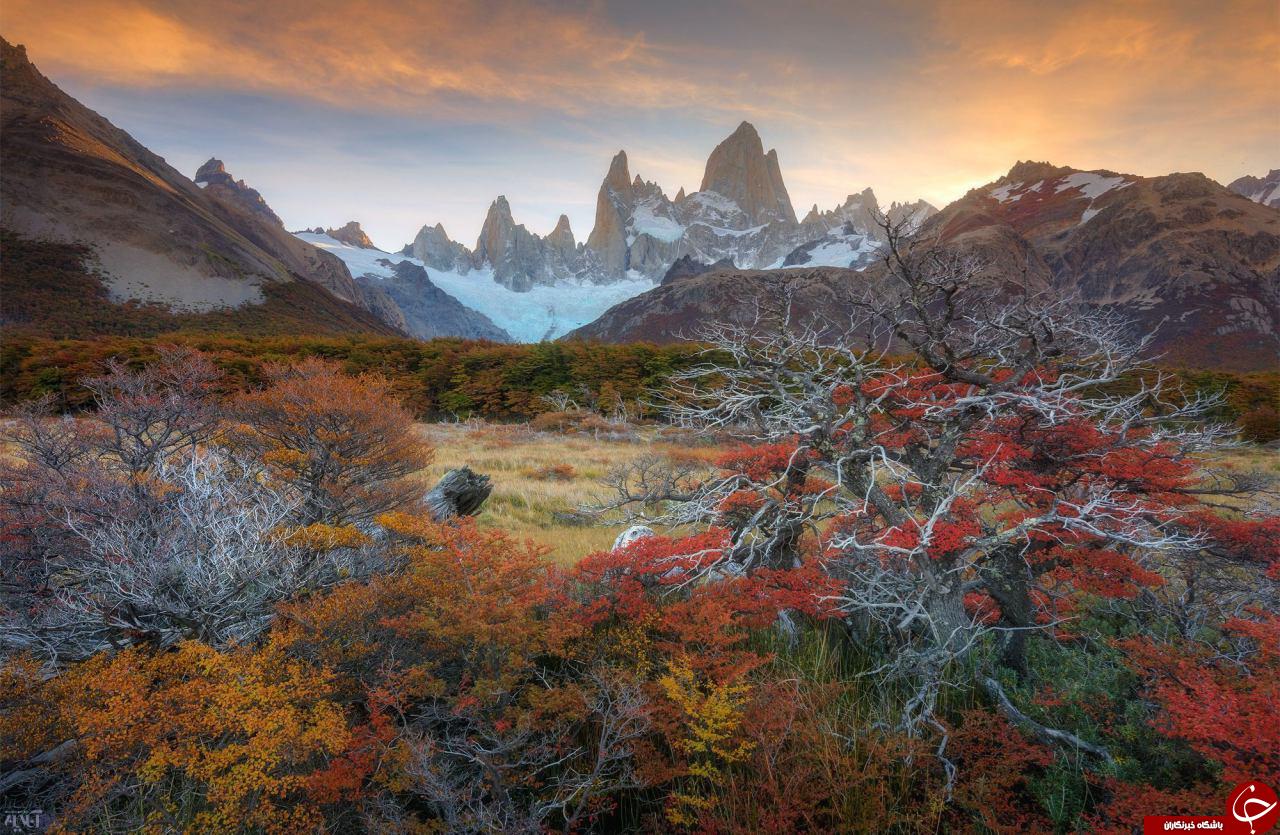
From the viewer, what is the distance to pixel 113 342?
1449 inches

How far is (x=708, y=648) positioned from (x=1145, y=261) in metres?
129

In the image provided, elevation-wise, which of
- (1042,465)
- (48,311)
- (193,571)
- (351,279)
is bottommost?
(193,571)

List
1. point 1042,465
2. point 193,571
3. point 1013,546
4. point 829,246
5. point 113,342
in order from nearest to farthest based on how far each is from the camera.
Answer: point 193,571 < point 1013,546 < point 1042,465 < point 113,342 < point 829,246

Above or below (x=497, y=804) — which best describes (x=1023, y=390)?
above

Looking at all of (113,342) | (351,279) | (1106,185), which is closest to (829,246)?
(1106,185)

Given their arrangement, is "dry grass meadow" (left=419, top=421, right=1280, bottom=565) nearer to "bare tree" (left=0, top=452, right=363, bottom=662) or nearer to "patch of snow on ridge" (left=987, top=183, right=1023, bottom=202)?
"bare tree" (left=0, top=452, right=363, bottom=662)

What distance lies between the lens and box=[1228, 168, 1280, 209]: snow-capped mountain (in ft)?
479

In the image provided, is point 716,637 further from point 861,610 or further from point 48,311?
point 48,311

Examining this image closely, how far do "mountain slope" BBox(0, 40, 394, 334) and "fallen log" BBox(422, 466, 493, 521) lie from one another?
80.9 m

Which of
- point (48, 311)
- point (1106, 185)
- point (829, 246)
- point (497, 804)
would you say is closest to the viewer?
point (497, 804)

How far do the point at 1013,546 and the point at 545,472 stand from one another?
14.2 meters

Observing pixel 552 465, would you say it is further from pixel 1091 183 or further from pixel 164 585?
pixel 1091 183

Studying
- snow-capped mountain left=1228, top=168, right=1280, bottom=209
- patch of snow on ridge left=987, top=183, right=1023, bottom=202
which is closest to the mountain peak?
patch of snow on ridge left=987, top=183, right=1023, bottom=202

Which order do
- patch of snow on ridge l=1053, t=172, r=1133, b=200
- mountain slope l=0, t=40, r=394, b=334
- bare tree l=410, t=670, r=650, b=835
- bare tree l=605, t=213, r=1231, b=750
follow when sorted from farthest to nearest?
patch of snow on ridge l=1053, t=172, r=1133, b=200
mountain slope l=0, t=40, r=394, b=334
bare tree l=605, t=213, r=1231, b=750
bare tree l=410, t=670, r=650, b=835
